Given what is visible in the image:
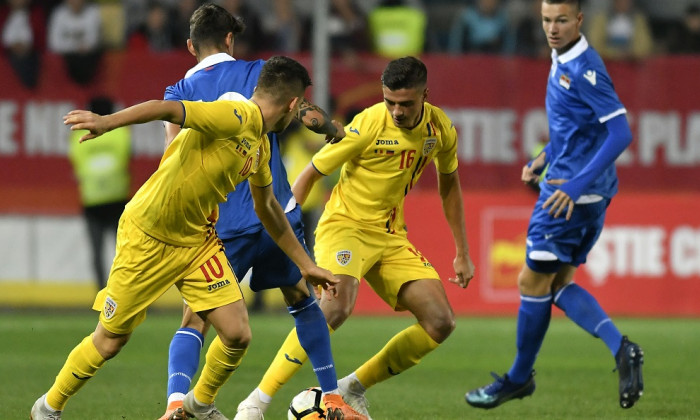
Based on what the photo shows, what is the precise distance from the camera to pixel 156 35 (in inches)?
561

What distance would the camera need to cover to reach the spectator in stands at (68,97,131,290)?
1288 centimetres

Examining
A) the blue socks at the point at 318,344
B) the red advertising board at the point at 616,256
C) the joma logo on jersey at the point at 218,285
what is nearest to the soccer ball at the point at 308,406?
the blue socks at the point at 318,344

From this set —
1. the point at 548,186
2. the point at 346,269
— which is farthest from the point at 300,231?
the point at 548,186

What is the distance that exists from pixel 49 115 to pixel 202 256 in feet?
27.6

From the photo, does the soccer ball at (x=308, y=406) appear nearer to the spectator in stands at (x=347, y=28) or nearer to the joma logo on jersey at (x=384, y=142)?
the joma logo on jersey at (x=384, y=142)

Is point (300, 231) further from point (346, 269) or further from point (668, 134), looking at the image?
point (668, 134)

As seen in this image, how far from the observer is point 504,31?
14406 millimetres

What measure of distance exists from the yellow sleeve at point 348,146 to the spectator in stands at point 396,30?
7.73m

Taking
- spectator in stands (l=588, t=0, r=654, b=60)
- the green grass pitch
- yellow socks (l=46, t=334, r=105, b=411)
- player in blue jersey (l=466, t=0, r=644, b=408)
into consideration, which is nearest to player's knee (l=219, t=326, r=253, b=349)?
yellow socks (l=46, t=334, r=105, b=411)

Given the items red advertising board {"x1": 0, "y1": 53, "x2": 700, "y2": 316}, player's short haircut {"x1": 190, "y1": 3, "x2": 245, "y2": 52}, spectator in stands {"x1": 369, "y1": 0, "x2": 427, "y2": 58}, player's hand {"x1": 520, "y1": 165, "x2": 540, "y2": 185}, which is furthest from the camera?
spectator in stands {"x1": 369, "y1": 0, "x2": 427, "y2": 58}

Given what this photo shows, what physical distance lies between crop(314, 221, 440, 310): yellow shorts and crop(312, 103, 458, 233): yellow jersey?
0.08 metres

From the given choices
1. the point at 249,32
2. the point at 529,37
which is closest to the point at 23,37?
the point at 249,32

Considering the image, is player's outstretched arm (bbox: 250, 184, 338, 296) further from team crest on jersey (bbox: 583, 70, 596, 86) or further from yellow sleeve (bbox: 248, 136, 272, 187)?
team crest on jersey (bbox: 583, 70, 596, 86)

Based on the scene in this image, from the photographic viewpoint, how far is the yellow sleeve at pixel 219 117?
199 inches
